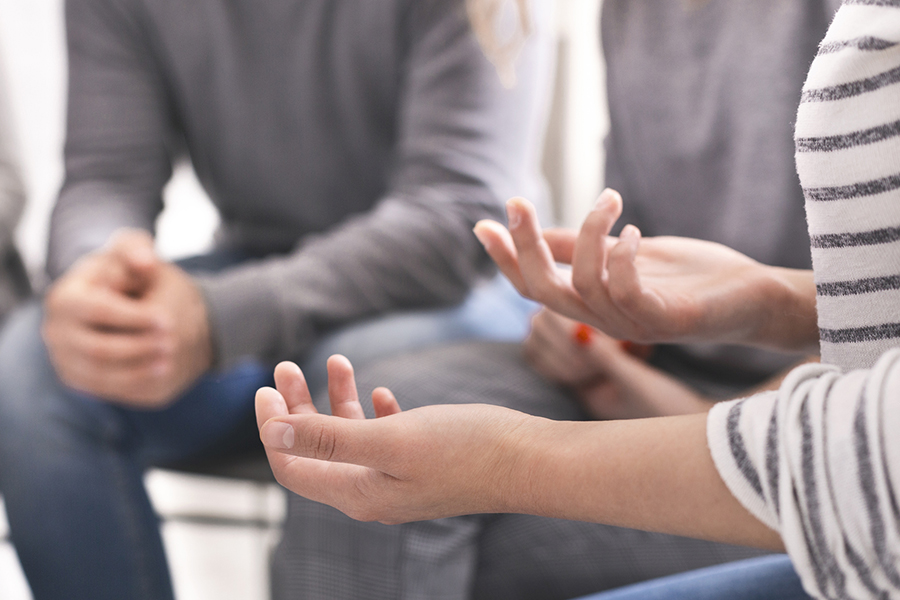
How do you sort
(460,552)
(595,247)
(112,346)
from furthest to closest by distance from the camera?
1. (112,346)
2. (460,552)
3. (595,247)

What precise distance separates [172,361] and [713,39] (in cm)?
49

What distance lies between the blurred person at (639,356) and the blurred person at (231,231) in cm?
12

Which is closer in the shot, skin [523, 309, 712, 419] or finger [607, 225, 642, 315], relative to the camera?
finger [607, 225, 642, 315]

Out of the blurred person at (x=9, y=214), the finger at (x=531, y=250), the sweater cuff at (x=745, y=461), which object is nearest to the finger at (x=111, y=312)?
the blurred person at (x=9, y=214)

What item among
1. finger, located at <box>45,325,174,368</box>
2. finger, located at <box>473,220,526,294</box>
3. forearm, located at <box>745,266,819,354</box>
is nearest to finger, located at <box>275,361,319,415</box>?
finger, located at <box>473,220,526,294</box>

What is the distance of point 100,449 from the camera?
574 mm

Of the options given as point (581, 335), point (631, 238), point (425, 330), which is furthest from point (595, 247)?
point (425, 330)

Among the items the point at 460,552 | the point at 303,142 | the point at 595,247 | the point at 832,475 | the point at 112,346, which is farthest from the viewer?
the point at 303,142

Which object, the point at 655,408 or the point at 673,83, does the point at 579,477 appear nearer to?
the point at 655,408

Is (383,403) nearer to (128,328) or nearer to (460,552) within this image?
(460,552)

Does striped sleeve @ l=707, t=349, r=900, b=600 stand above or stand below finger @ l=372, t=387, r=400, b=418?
above

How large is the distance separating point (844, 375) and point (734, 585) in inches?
6.1

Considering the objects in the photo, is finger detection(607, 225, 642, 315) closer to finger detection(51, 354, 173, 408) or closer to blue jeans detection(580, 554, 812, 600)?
blue jeans detection(580, 554, 812, 600)

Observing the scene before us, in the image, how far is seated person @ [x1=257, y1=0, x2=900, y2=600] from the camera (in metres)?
0.21
